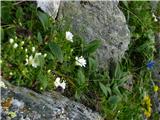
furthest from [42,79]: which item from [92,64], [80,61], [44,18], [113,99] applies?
[113,99]

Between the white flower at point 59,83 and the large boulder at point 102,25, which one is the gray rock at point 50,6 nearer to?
the large boulder at point 102,25

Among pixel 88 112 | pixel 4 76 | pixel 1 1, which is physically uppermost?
pixel 1 1

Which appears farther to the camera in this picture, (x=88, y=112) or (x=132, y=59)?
(x=132, y=59)

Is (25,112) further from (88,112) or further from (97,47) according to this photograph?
(97,47)

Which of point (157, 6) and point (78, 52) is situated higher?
point (157, 6)

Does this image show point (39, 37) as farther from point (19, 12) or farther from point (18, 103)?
point (18, 103)

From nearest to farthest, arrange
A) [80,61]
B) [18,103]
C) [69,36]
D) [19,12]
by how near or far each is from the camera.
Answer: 1. [18,103]
2. [19,12]
3. [69,36]
4. [80,61]

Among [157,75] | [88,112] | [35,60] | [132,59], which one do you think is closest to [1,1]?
[35,60]
